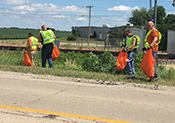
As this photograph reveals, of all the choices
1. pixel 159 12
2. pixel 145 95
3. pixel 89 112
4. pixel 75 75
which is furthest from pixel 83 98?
pixel 159 12

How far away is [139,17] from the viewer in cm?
9919

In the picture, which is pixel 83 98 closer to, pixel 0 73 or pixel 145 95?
pixel 145 95

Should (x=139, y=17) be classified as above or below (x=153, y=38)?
above

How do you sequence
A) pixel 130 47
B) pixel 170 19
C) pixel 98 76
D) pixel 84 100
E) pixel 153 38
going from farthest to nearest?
1. pixel 170 19
2. pixel 130 47
3. pixel 98 76
4. pixel 153 38
5. pixel 84 100

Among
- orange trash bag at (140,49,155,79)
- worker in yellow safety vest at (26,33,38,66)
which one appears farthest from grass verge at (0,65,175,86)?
worker in yellow safety vest at (26,33,38,66)

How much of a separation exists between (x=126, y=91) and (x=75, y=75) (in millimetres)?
2510

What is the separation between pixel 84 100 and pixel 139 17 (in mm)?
95295

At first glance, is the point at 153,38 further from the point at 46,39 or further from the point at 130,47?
the point at 46,39

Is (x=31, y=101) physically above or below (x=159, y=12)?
below

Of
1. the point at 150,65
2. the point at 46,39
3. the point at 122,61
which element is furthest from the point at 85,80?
the point at 46,39

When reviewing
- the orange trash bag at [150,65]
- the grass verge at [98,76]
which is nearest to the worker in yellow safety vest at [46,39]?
the grass verge at [98,76]

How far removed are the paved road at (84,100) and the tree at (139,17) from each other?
92850 millimetres

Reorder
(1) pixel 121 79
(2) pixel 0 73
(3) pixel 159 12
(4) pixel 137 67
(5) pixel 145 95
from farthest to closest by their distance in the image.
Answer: (3) pixel 159 12 → (4) pixel 137 67 → (2) pixel 0 73 → (1) pixel 121 79 → (5) pixel 145 95

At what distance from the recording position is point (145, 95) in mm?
7676
